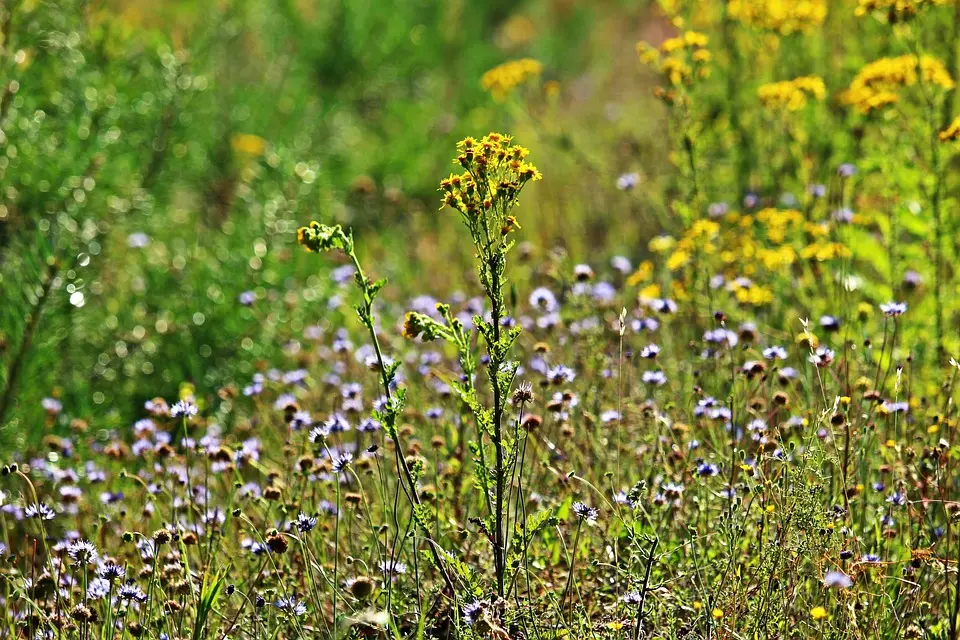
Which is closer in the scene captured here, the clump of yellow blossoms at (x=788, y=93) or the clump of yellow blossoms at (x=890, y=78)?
the clump of yellow blossoms at (x=890, y=78)

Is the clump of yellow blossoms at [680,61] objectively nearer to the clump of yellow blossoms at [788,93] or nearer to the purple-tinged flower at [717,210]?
the clump of yellow blossoms at [788,93]

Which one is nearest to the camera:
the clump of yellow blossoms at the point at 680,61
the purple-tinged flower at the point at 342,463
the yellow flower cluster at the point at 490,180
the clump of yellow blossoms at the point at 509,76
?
the yellow flower cluster at the point at 490,180

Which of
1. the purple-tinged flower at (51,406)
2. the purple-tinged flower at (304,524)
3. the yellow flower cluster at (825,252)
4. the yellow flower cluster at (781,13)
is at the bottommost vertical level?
the purple-tinged flower at (304,524)

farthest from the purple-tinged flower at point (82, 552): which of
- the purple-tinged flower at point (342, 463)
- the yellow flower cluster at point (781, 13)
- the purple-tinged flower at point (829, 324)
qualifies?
the yellow flower cluster at point (781, 13)

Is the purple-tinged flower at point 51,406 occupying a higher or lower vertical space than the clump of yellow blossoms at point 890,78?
lower

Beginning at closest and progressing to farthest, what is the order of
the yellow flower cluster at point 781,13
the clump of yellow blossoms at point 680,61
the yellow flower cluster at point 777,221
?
1. the clump of yellow blossoms at point 680,61
2. the yellow flower cluster at point 777,221
3. the yellow flower cluster at point 781,13

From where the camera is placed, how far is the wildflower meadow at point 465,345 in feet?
7.68

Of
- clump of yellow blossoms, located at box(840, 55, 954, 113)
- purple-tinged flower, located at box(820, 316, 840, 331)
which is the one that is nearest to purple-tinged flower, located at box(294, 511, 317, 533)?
purple-tinged flower, located at box(820, 316, 840, 331)

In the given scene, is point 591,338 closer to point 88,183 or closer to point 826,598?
point 826,598

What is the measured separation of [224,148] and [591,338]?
3129mm

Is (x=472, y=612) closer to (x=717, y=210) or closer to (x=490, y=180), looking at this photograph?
(x=490, y=180)

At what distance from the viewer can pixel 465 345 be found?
217cm

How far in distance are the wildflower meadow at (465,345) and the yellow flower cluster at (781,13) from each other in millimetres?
48

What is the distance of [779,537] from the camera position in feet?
7.52
